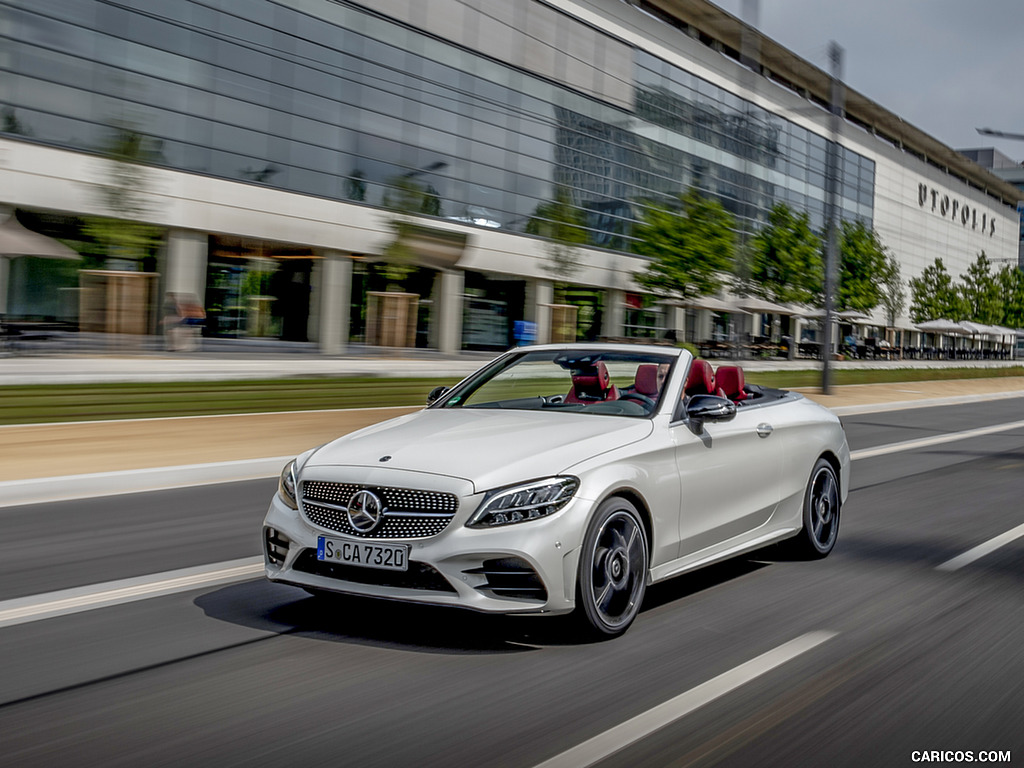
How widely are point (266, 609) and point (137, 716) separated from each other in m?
1.65

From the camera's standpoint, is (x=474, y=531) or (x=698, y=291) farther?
(x=698, y=291)

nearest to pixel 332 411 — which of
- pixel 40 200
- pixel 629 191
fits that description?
pixel 40 200

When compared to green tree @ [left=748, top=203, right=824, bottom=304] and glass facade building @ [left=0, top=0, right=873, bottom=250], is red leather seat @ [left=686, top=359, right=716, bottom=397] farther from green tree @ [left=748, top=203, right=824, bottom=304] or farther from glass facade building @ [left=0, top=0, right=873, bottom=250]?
green tree @ [left=748, top=203, right=824, bottom=304]

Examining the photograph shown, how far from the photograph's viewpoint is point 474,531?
4.68 metres

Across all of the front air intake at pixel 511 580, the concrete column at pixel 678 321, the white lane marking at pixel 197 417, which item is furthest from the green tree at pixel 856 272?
the front air intake at pixel 511 580

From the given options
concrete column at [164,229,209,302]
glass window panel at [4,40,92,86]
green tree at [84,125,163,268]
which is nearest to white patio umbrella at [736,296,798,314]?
concrete column at [164,229,209,302]

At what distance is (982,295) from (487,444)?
323ft

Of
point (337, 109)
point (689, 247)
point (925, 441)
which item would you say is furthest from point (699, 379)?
point (689, 247)

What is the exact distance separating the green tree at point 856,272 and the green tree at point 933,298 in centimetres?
2202

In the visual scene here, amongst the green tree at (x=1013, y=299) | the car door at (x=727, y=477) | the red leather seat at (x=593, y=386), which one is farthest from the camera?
the green tree at (x=1013, y=299)

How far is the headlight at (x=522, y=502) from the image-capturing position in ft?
15.4

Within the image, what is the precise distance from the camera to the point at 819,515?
7.38 m

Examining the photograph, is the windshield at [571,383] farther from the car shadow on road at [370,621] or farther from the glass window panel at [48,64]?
the glass window panel at [48,64]

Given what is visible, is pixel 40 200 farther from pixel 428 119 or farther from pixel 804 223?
pixel 804 223
